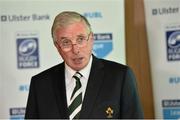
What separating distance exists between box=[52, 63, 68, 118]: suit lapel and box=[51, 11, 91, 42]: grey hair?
99 mm

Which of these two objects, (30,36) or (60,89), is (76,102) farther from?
(30,36)

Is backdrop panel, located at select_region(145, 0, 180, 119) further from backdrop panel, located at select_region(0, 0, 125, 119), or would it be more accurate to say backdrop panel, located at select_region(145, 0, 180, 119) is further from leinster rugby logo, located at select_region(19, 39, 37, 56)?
leinster rugby logo, located at select_region(19, 39, 37, 56)

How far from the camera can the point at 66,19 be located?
97 cm

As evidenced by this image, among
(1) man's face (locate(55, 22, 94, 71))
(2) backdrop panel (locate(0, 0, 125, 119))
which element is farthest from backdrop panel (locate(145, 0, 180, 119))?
(1) man's face (locate(55, 22, 94, 71))

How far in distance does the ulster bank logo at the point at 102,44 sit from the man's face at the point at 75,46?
0.07 m

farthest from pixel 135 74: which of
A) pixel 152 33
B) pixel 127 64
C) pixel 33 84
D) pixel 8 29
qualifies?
pixel 8 29

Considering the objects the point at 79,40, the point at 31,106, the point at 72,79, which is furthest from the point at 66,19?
the point at 31,106

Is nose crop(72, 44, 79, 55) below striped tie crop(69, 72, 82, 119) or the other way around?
the other way around

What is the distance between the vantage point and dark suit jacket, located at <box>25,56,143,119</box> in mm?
965

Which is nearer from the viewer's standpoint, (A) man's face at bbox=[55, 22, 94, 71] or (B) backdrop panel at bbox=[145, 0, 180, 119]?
(A) man's face at bbox=[55, 22, 94, 71]

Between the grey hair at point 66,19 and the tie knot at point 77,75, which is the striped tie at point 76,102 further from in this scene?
the grey hair at point 66,19

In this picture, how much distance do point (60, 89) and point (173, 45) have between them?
1.23ft

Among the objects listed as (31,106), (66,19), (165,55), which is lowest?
(31,106)

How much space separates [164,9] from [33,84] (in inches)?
18.5
